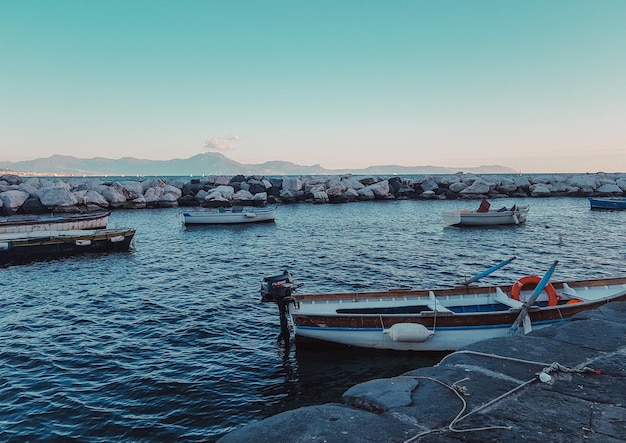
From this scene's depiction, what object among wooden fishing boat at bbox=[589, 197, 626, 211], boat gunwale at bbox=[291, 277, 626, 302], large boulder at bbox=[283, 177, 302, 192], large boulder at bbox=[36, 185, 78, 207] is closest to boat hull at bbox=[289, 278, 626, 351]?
boat gunwale at bbox=[291, 277, 626, 302]

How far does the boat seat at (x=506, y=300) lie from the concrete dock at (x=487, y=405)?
5.94 metres

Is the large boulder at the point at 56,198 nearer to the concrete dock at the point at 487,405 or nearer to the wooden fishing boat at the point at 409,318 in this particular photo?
the wooden fishing boat at the point at 409,318

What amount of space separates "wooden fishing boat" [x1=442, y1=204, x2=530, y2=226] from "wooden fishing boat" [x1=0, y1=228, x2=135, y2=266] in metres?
27.0

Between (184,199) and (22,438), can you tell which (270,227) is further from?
(22,438)

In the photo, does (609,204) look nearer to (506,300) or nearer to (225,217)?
(225,217)

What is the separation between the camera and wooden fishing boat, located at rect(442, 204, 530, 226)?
3838 centimetres

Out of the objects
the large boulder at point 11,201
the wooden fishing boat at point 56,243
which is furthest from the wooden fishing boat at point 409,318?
the large boulder at point 11,201

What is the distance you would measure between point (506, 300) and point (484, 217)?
27726 mm

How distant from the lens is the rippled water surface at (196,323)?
935cm

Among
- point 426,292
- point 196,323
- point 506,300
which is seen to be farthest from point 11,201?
point 506,300

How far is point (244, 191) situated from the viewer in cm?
6006

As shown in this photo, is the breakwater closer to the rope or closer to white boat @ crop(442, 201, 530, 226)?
white boat @ crop(442, 201, 530, 226)

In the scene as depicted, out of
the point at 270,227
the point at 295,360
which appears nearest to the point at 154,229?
the point at 270,227

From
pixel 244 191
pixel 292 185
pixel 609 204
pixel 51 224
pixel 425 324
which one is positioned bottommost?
pixel 425 324
